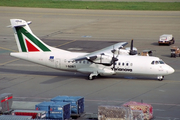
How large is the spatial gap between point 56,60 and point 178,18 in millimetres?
44924

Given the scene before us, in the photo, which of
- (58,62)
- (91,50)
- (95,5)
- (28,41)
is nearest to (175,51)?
(91,50)

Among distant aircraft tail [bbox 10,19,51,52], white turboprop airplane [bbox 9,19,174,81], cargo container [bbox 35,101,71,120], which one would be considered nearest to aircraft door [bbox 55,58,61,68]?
white turboprop airplane [bbox 9,19,174,81]

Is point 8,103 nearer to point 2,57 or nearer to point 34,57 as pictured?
point 34,57

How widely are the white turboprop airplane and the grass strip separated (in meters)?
50.7

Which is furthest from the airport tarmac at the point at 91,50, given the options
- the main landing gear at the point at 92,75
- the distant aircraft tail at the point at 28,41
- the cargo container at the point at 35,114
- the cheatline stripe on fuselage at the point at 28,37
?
the cargo container at the point at 35,114

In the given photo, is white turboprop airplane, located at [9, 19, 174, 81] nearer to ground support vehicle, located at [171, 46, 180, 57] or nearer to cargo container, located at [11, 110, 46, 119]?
ground support vehicle, located at [171, 46, 180, 57]

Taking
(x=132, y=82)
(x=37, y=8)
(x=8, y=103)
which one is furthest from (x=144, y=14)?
(x=8, y=103)

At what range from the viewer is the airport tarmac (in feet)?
113

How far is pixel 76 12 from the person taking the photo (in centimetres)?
8806

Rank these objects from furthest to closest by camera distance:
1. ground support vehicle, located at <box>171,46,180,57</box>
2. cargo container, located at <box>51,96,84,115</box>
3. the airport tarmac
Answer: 1. ground support vehicle, located at <box>171,46,180,57</box>
2. the airport tarmac
3. cargo container, located at <box>51,96,84,115</box>

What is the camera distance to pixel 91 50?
183 ft

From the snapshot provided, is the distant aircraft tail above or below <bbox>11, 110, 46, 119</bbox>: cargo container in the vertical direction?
above

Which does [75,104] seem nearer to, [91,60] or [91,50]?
[91,60]

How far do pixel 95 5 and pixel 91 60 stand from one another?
58.9 meters
